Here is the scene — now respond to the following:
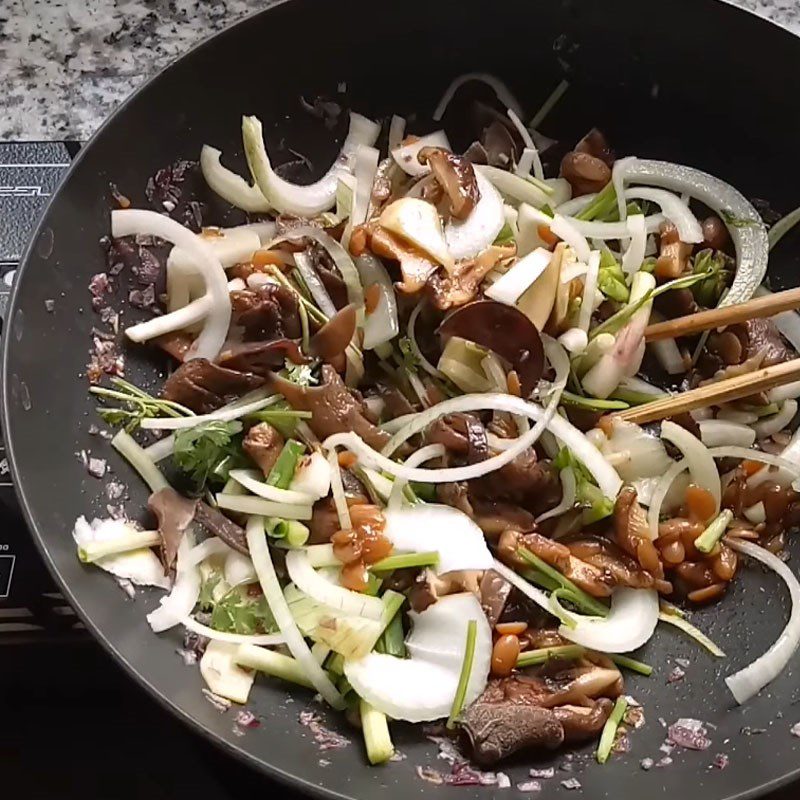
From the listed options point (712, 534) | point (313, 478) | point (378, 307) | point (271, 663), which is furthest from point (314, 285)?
point (712, 534)

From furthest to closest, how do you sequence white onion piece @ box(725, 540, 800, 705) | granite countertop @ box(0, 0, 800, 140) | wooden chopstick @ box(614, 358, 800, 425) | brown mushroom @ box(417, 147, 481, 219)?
granite countertop @ box(0, 0, 800, 140) → brown mushroom @ box(417, 147, 481, 219) → wooden chopstick @ box(614, 358, 800, 425) → white onion piece @ box(725, 540, 800, 705)

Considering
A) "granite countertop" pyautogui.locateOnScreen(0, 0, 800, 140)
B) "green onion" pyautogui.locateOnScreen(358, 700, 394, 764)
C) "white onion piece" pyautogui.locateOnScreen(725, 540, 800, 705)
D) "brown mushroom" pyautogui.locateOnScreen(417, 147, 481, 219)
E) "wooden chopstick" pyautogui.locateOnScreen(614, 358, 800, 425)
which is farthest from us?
"granite countertop" pyautogui.locateOnScreen(0, 0, 800, 140)

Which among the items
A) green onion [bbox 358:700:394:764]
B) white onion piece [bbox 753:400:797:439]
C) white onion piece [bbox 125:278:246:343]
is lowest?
green onion [bbox 358:700:394:764]

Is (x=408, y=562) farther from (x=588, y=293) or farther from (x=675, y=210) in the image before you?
(x=675, y=210)

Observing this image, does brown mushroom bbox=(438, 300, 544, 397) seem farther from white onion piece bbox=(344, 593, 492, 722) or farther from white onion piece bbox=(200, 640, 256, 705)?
white onion piece bbox=(200, 640, 256, 705)

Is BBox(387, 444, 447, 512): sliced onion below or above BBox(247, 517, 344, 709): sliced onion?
above

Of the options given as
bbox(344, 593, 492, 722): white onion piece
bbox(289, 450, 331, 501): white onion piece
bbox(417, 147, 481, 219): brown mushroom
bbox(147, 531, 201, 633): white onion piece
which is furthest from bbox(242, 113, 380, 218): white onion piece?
bbox(344, 593, 492, 722): white onion piece

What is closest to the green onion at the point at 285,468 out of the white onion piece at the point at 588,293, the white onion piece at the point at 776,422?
the white onion piece at the point at 588,293
